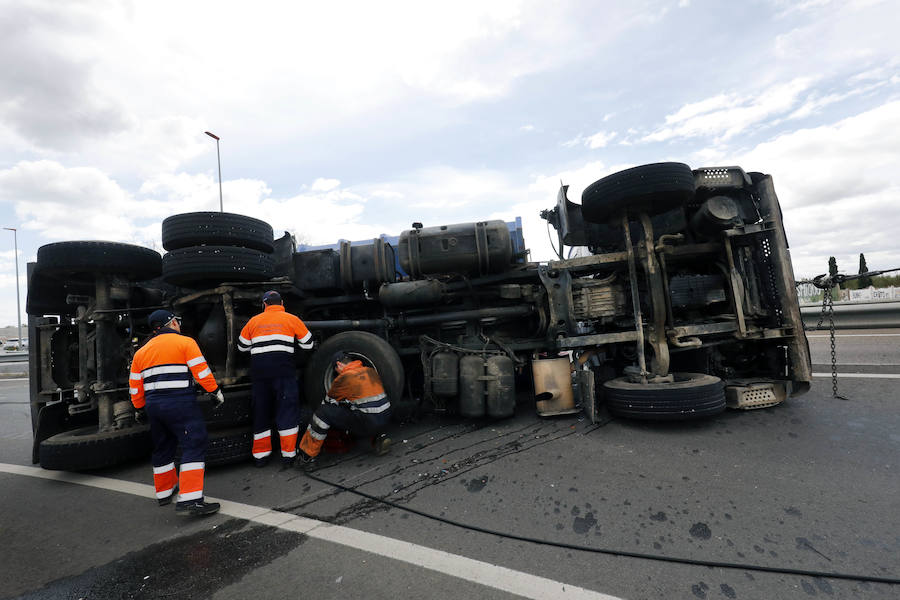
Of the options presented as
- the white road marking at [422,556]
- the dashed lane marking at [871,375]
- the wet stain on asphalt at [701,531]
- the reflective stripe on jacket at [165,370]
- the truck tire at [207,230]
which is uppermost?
the truck tire at [207,230]

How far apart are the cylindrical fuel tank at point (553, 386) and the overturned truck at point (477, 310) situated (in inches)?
0.6

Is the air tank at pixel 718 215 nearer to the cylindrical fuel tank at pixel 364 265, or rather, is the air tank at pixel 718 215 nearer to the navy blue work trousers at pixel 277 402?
the cylindrical fuel tank at pixel 364 265

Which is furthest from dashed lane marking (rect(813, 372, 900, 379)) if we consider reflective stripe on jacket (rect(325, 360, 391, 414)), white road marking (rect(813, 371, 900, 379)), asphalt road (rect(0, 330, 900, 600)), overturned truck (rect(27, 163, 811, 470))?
reflective stripe on jacket (rect(325, 360, 391, 414))

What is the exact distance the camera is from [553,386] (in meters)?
3.99

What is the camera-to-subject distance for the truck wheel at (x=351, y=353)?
3.88 metres

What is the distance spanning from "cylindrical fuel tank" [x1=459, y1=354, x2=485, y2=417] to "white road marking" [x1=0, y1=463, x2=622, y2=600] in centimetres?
185

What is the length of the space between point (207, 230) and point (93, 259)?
1.15 metres

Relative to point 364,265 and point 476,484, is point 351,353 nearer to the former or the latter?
point 364,265

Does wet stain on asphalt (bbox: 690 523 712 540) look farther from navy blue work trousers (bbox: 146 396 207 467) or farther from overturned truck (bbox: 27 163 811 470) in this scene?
navy blue work trousers (bbox: 146 396 207 467)

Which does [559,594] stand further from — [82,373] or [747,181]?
[82,373]

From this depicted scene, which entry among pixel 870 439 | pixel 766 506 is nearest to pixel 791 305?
pixel 870 439

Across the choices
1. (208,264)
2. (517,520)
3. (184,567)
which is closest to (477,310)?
(517,520)

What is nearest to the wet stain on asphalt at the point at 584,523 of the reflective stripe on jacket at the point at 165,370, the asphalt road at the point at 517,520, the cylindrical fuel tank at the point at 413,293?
the asphalt road at the point at 517,520

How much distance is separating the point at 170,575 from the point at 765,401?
4.96 metres
